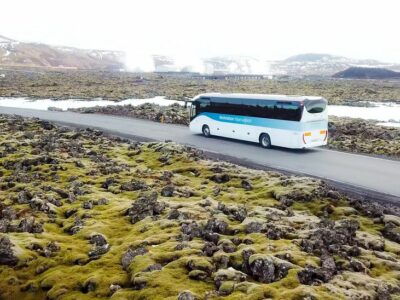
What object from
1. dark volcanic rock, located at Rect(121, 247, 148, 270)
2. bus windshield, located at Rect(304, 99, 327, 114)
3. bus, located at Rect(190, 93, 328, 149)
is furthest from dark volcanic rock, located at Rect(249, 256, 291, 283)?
bus windshield, located at Rect(304, 99, 327, 114)

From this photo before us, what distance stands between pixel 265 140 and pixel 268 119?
177 centimetres

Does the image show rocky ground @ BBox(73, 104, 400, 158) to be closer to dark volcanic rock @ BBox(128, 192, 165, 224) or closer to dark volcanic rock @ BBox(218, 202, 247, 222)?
dark volcanic rock @ BBox(218, 202, 247, 222)

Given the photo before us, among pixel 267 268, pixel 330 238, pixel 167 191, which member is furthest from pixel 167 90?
pixel 267 268

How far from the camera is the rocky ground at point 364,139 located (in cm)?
3453

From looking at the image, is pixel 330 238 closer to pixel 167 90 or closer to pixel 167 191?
pixel 167 191

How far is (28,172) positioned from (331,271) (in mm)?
18533

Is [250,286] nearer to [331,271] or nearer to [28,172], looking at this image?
[331,271]

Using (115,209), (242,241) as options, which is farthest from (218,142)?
(242,241)

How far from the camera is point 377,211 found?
59.1 feet

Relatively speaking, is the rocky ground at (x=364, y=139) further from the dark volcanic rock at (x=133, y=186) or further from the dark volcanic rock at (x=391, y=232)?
the dark volcanic rock at (x=133, y=186)

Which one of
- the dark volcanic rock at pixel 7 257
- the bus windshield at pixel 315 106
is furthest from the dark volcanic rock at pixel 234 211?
the bus windshield at pixel 315 106

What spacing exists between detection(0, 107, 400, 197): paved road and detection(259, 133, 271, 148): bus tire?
0.62 meters

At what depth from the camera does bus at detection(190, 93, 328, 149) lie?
32156mm

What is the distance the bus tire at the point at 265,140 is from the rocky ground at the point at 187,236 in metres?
9.92
